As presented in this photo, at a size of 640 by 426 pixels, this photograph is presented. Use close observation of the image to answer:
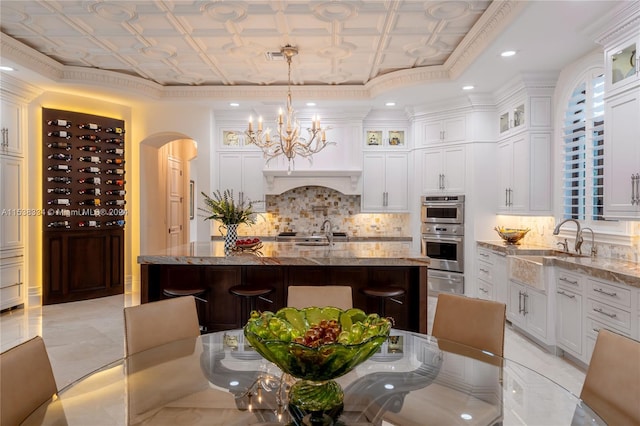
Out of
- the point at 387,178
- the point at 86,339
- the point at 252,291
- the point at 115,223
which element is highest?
the point at 387,178

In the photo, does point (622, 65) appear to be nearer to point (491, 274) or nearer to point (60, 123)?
point (491, 274)

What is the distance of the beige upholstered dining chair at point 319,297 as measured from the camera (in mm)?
2414

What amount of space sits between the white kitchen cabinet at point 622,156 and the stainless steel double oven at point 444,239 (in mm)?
2345

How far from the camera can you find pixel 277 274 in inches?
138

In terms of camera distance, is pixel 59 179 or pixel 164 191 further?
pixel 164 191

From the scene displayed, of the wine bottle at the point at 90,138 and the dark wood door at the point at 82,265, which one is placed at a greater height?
the wine bottle at the point at 90,138

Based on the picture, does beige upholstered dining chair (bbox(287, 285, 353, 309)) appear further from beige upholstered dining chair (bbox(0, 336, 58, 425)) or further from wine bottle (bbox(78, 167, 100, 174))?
wine bottle (bbox(78, 167, 100, 174))

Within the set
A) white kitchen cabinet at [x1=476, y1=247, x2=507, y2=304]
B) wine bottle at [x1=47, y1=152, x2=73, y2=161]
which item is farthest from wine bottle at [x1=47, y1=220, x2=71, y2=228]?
white kitchen cabinet at [x1=476, y1=247, x2=507, y2=304]

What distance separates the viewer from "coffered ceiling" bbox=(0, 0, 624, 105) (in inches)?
136

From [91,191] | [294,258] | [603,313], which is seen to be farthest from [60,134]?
[603,313]

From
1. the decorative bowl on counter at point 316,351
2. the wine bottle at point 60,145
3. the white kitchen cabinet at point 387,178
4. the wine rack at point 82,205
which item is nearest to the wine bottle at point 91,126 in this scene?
the wine rack at point 82,205

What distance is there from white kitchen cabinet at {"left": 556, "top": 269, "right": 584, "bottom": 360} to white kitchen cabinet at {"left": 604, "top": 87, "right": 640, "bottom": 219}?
624 mm

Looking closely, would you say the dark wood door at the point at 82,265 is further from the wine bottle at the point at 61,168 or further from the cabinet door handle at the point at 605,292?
the cabinet door handle at the point at 605,292

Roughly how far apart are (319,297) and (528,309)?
8.62 ft
